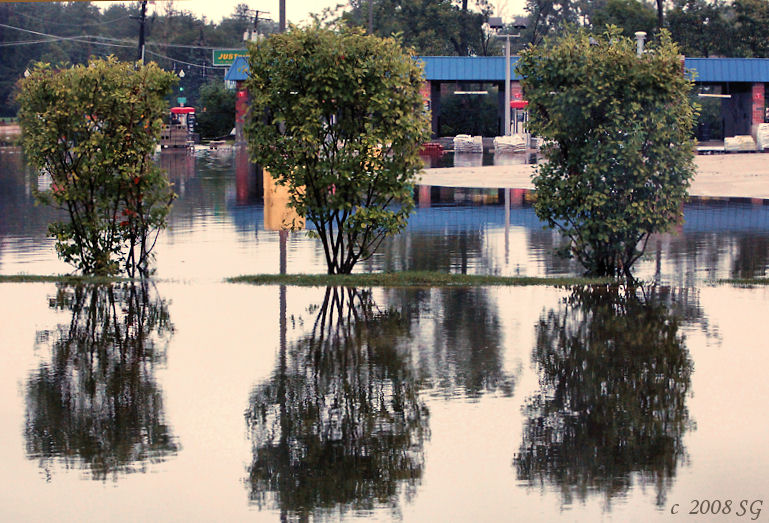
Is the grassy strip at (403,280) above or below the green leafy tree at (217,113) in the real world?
below

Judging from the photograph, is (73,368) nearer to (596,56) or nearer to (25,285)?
(25,285)

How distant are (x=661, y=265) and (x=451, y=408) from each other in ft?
30.5

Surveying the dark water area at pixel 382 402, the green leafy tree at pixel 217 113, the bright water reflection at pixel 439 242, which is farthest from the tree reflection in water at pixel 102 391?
the green leafy tree at pixel 217 113

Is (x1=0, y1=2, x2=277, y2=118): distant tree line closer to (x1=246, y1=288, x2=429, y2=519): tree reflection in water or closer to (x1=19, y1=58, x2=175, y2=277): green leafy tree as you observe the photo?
(x1=19, y1=58, x2=175, y2=277): green leafy tree

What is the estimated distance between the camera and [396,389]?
30.0ft

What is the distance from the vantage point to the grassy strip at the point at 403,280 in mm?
14312

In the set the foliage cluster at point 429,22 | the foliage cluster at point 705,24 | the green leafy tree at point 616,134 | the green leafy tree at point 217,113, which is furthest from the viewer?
the foliage cluster at point 429,22

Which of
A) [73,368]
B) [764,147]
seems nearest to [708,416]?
[73,368]

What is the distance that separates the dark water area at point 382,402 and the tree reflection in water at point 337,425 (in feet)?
0.08

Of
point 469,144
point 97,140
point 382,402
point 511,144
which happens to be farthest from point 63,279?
point 469,144

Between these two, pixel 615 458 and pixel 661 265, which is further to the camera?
pixel 661 265

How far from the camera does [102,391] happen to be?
9.06 meters

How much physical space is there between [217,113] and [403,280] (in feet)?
226

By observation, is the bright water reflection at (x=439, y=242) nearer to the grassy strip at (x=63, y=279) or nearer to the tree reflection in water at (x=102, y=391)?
the grassy strip at (x=63, y=279)
